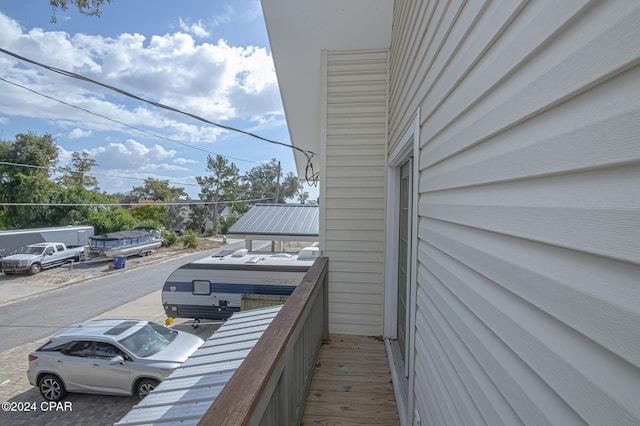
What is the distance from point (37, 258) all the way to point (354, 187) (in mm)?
16996

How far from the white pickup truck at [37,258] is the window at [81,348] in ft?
39.6

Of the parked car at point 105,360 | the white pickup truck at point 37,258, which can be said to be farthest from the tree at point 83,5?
the white pickup truck at point 37,258

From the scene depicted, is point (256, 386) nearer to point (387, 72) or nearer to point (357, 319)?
point (357, 319)

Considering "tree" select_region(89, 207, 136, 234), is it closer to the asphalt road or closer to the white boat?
the white boat

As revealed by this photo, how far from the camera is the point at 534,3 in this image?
569 mm

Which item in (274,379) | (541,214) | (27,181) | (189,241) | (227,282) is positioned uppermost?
(27,181)

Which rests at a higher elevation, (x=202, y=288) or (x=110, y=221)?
(x=110, y=221)

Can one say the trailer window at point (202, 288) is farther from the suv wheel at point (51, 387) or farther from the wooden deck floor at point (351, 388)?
the wooden deck floor at point (351, 388)

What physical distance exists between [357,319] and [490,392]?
2.74 m

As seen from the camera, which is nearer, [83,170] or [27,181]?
[27,181]

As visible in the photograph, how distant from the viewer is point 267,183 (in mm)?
39438

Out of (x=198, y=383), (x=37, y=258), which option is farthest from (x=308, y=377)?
(x=37, y=258)

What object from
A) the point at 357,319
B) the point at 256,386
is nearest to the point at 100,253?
the point at 357,319

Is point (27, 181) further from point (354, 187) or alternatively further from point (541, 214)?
point (541, 214)
